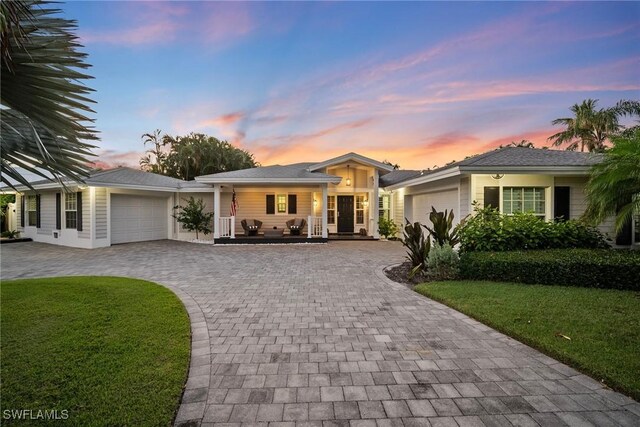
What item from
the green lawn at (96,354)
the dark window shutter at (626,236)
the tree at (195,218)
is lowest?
the green lawn at (96,354)

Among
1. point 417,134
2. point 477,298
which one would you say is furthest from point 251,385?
point 417,134

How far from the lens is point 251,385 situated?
2.67 m

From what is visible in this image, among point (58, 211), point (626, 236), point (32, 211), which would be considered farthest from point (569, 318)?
point (32, 211)

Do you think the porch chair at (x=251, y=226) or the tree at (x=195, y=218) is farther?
the porch chair at (x=251, y=226)

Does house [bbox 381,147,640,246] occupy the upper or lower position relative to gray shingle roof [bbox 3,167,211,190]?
lower

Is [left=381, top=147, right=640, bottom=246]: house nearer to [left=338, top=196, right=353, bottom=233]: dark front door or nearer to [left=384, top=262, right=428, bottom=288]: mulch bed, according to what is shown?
[left=384, top=262, right=428, bottom=288]: mulch bed

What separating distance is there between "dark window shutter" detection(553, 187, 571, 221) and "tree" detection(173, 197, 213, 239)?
14418mm

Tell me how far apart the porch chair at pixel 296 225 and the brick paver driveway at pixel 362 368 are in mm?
8222

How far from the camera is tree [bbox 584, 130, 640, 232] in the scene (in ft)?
18.1

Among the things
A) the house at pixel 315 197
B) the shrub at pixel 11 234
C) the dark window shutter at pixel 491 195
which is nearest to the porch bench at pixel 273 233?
the house at pixel 315 197

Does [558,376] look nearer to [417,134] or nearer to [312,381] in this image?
[312,381]

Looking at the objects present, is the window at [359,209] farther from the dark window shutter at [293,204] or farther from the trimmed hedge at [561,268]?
the trimmed hedge at [561,268]

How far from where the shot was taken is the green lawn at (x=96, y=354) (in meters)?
2.30

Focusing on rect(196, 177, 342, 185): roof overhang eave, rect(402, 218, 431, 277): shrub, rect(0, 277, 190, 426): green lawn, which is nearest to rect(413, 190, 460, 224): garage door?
rect(402, 218, 431, 277): shrub
